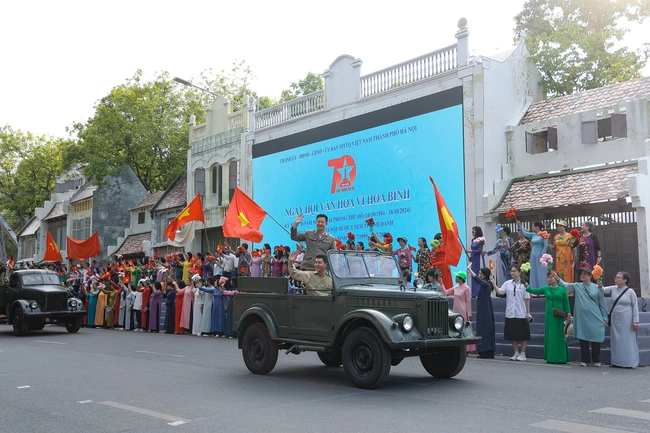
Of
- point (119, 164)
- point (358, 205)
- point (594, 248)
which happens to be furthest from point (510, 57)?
point (119, 164)

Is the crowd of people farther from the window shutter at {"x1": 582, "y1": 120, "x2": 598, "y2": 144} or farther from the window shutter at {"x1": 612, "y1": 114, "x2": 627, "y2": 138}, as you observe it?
the window shutter at {"x1": 612, "y1": 114, "x2": 627, "y2": 138}

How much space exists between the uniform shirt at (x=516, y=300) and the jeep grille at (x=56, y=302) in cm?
1442

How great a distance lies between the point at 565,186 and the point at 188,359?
37.7 ft

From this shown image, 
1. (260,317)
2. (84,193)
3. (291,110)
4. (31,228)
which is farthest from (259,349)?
(31,228)

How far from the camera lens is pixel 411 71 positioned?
2252cm

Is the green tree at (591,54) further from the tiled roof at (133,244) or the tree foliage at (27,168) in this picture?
the tree foliage at (27,168)

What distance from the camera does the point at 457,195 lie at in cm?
2066

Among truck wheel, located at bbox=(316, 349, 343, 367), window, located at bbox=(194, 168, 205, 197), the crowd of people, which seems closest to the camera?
truck wheel, located at bbox=(316, 349, 343, 367)

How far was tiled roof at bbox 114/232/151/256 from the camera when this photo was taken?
4194cm

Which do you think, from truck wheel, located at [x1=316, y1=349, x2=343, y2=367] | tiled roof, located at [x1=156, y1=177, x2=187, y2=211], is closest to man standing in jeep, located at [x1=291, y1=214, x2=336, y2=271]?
truck wheel, located at [x1=316, y1=349, x2=343, y2=367]

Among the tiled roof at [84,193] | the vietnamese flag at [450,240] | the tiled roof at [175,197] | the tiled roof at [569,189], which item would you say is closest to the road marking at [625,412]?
the vietnamese flag at [450,240]

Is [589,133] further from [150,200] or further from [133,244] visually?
[133,244]

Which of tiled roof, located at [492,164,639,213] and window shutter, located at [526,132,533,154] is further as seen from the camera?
window shutter, located at [526,132,533,154]

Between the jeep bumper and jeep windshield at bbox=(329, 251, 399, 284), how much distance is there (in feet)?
5.06
